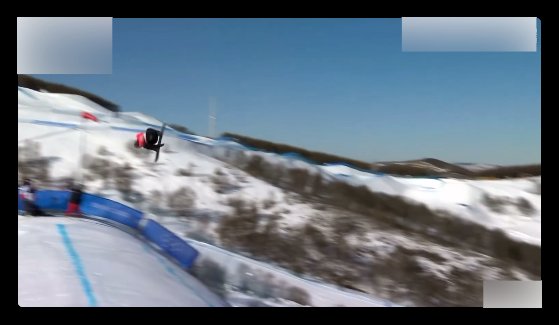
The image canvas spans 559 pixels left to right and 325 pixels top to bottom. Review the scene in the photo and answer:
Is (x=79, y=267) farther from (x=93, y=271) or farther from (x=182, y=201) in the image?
(x=182, y=201)

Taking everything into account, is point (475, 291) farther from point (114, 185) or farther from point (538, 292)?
point (114, 185)

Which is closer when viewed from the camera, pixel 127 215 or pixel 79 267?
pixel 79 267

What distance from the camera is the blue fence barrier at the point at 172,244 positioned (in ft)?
8.56

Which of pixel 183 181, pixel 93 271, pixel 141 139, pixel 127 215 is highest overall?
pixel 141 139

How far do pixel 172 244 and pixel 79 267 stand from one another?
1.50 ft

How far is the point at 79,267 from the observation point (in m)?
2.41

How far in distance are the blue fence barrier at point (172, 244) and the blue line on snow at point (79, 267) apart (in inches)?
13.9

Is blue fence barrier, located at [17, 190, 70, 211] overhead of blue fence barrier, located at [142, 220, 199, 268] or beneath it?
overhead

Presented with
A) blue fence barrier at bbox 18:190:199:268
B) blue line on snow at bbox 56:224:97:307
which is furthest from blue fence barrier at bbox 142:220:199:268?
blue line on snow at bbox 56:224:97:307

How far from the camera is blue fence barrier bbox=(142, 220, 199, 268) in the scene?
103 inches

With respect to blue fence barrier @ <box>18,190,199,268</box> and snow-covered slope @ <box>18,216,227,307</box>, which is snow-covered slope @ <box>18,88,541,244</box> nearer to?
blue fence barrier @ <box>18,190,199,268</box>

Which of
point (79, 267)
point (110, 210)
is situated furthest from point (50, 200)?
point (79, 267)

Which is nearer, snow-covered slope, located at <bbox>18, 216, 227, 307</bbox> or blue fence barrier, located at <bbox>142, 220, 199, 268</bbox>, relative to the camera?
snow-covered slope, located at <bbox>18, 216, 227, 307</bbox>

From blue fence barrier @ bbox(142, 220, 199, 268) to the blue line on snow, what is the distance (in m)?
0.35
